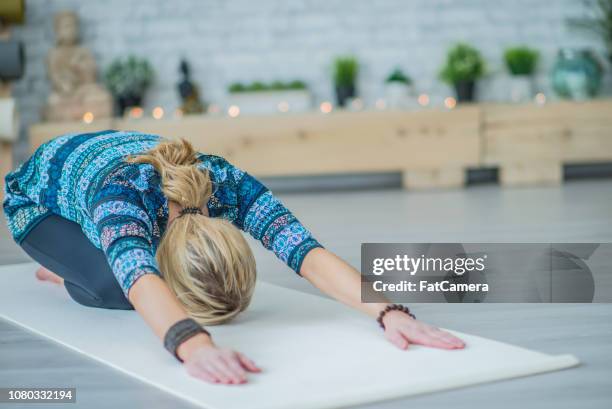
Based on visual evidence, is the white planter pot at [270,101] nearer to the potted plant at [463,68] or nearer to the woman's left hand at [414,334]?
the potted plant at [463,68]

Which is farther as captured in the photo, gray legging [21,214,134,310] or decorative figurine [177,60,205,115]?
decorative figurine [177,60,205,115]

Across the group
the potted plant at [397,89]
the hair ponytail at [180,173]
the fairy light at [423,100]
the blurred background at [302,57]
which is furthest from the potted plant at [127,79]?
the hair ponytail at [180,173]

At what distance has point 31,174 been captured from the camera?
213 centimetres

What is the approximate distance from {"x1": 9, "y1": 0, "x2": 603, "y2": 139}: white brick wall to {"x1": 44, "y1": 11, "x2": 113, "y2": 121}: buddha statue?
0.14 meters

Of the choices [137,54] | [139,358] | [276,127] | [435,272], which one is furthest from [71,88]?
[139,358]

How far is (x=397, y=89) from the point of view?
4.95 meters

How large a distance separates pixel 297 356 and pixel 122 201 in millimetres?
409

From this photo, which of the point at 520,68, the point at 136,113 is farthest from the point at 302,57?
the point at 520,68

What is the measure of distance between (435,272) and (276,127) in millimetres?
2624

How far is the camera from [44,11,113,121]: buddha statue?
483cm

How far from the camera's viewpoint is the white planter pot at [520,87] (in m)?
4.99

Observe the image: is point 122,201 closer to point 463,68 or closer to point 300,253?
point 300,253

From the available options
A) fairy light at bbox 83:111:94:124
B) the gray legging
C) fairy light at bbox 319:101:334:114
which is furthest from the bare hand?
fairy light at bbox 83:111:94:124

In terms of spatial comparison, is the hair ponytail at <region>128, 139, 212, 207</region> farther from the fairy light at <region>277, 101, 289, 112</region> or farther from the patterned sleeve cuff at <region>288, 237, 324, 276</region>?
the fairy light at <region>277, 101, 289, 112</region>
